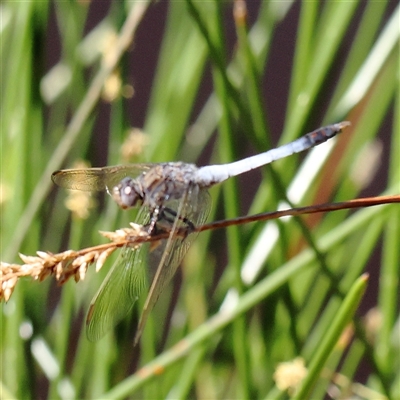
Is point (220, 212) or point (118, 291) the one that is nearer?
point (118, 291)

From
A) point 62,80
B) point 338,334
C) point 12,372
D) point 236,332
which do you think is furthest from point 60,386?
point 62,80

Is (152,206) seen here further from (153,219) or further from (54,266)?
(54,266)

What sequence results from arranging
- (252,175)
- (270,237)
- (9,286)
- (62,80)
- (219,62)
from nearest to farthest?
1. (9,286)
2. (219,62)
3. (270,237)
4. (62,80)
5. (252,175)

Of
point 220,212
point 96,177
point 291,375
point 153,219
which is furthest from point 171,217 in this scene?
point 220,212

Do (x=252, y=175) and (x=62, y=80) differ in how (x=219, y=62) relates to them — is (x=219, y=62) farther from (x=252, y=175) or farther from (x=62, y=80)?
(x=252, y=175)

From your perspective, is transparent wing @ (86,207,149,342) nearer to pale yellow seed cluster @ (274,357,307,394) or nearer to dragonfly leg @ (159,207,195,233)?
dragonfly leg @ (159,207,195,233)

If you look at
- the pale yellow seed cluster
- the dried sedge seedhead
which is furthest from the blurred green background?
the dried sedge seedhead

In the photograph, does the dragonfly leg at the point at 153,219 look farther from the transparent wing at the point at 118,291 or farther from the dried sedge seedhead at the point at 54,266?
the dried sedge seedhead at the point at 54,266

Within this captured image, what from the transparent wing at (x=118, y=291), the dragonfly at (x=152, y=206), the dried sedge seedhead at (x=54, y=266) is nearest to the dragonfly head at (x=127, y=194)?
the dragonfly at (x=152, y=206)
